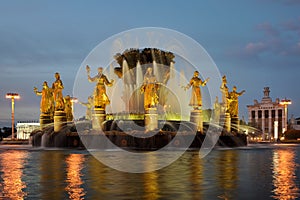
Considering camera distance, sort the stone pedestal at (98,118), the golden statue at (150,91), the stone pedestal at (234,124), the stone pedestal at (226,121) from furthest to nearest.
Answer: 1. the stone pedestal at (234,124)
2. the stone pedestal at (226,121)
3. the stone pedestal at (98,118)
4. the golden statue at (150,91)

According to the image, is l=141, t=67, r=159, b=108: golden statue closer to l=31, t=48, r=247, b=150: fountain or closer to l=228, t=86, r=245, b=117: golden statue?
l=31, t=48, r=247, b=150: fountain

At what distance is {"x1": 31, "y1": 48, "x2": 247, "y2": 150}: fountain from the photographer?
95.8ft

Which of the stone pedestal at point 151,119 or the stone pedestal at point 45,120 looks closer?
the stone pedestal at point 151,119

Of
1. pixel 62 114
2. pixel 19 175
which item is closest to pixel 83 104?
pixel 62 114

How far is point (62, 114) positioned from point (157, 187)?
26235 millimetres

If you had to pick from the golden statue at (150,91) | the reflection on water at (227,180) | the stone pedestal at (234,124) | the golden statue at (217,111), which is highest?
the golden statue at (150,91)

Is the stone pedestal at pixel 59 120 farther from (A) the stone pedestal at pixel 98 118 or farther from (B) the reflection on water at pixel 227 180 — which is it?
(B) the reflection on water at pixel 227 180

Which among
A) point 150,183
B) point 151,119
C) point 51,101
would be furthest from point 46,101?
point 150,183

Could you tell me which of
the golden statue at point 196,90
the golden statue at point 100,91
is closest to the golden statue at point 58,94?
the golden statue at point 100,91

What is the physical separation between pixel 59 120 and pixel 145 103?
814 centimetres

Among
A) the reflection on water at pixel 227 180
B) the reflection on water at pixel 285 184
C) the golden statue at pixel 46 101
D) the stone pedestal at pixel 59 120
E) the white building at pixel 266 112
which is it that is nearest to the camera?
the reflection on water at pixel 285 184

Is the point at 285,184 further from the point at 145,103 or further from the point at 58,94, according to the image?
the point at 58,94

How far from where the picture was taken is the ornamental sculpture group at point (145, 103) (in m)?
30.9

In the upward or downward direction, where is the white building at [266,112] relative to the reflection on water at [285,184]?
upward
